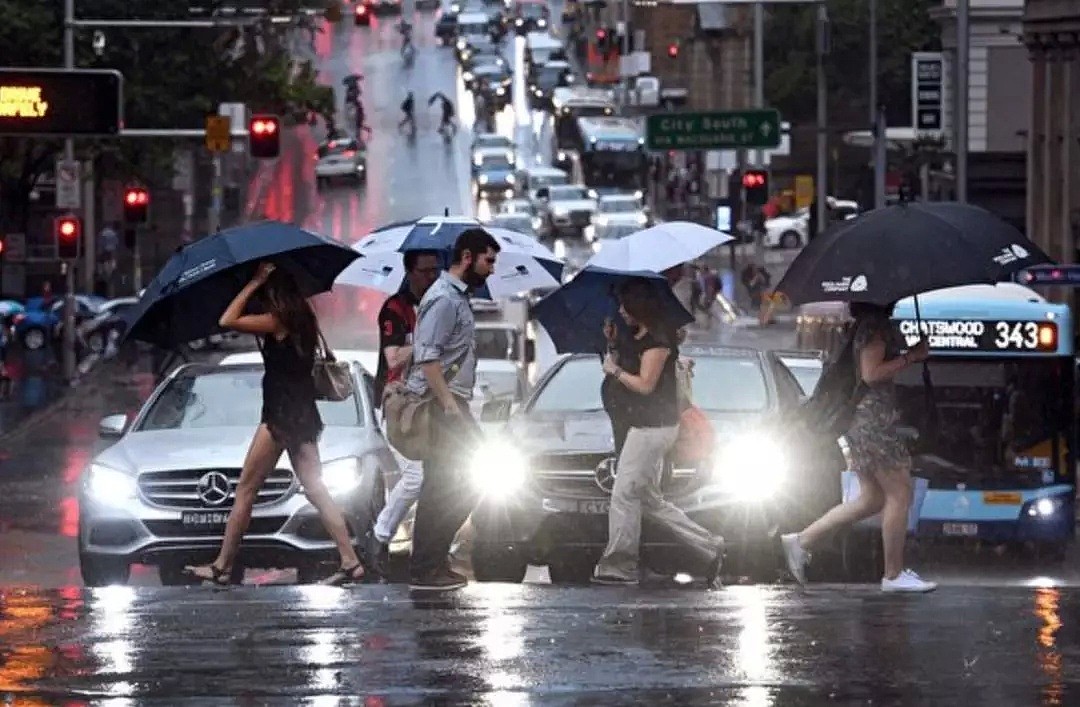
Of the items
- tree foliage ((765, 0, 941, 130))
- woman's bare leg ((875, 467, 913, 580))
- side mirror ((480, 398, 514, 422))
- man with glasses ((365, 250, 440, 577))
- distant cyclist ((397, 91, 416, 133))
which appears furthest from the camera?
tree foliage ((765, 0, 941, 130))

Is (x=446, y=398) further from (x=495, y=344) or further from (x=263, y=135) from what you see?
(x=263, y=135)

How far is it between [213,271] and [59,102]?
947 inches

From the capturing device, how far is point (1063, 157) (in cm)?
5044

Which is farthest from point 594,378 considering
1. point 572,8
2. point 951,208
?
point 572,8

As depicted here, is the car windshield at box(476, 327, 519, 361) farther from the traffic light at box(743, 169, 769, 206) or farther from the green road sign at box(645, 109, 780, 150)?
the traffic light at box(743, 169, 769, 206)

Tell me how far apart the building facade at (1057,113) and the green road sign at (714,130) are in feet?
20.5

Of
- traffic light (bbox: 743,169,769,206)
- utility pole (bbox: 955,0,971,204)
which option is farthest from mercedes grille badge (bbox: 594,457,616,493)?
traffic light (bbox: 743,169,769,206)

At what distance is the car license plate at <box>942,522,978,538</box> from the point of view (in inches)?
840

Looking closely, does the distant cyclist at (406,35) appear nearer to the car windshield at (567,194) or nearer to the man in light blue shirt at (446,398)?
the car windshield at (567,194)

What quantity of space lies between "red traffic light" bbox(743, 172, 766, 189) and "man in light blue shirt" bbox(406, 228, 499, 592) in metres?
45.7

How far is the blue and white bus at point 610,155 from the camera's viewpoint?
9200 cm

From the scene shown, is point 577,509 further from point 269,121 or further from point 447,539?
point 269,121

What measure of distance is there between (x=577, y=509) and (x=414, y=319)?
5.23 feet

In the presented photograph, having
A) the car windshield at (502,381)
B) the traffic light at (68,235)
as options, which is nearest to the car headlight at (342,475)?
the car windshield at (502,381)
